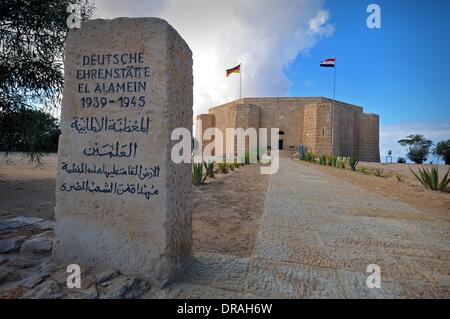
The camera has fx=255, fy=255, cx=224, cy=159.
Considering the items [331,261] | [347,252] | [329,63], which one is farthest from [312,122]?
[331,261]

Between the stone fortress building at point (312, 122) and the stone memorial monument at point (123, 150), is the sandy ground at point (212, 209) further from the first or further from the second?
the stone fortress building at point (312, 122)

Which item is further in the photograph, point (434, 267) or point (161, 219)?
point (434, 267)

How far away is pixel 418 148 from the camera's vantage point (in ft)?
97.6

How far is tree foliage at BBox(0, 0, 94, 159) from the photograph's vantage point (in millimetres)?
5594

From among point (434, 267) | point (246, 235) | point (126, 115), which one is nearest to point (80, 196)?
point (126, 115)

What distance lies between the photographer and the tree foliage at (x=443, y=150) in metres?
24.4

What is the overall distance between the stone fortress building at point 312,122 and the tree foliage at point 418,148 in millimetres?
3761

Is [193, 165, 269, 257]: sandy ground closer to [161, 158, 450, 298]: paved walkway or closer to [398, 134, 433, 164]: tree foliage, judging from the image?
[161, 158, 450, 298]: paved walkway

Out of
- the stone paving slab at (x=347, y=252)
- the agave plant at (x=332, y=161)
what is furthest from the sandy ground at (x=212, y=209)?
the agave plant at (x=332, y=161)

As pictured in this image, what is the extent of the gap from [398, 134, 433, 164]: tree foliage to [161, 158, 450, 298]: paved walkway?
30220mm

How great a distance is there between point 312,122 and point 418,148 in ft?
A: 44.4

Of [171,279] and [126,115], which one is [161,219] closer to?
[171,279]

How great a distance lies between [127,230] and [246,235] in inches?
61.4

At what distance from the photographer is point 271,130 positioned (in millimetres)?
31766
